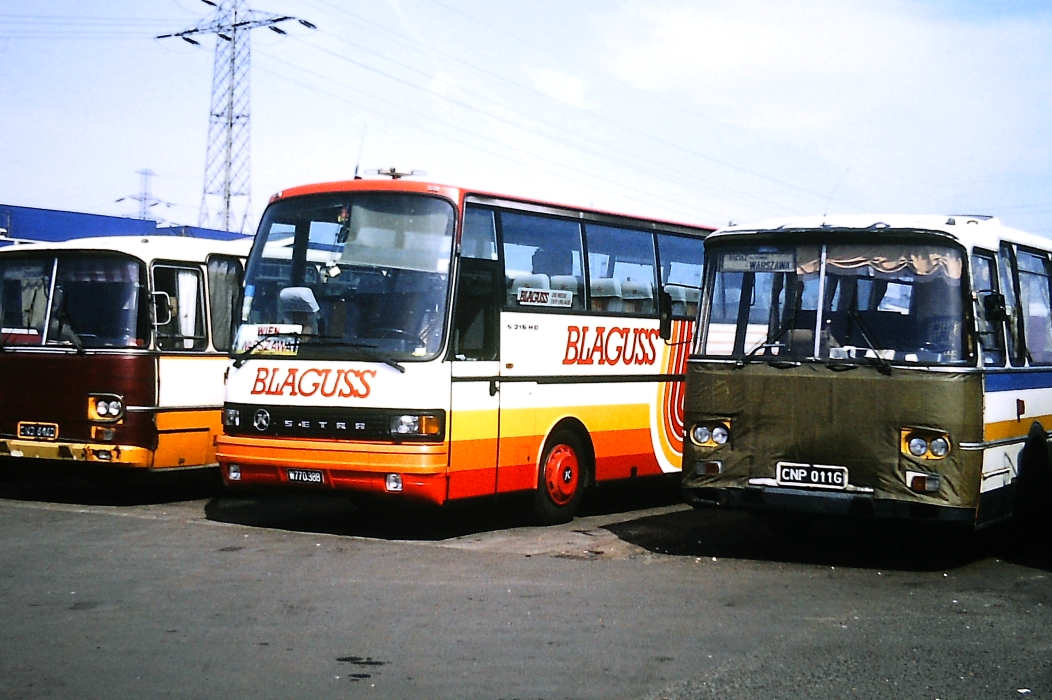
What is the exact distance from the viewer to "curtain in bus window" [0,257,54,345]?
14.6 meters

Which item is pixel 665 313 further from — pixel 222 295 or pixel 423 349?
pixel 222 295

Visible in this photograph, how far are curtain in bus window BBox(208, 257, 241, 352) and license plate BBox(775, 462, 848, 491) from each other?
22.5 ft

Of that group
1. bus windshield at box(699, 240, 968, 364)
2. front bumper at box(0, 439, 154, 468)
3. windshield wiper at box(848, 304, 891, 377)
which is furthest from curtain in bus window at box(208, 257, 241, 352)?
windshield wiper at box(848, 304, 891, 377)

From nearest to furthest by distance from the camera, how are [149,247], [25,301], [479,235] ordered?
[479,235] < [149,247] < [25,301]

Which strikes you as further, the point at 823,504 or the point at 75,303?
the point at 75,303

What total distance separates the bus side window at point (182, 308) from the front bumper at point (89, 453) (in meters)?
1.15

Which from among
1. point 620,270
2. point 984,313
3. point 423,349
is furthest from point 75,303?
point 984,313

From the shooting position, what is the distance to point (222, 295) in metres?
15.2

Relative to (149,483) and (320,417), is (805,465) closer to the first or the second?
(320,417)

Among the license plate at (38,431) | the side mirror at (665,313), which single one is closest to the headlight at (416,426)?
the side mirror at (665,313)

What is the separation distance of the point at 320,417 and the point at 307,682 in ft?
18.1

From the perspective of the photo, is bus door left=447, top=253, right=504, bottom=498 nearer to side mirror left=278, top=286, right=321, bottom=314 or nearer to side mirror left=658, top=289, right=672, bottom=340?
side mirror left=278, top=286, right=321, bottom=314

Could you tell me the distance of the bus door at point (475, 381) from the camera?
11867 millimetres

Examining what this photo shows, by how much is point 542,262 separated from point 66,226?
25914mm
